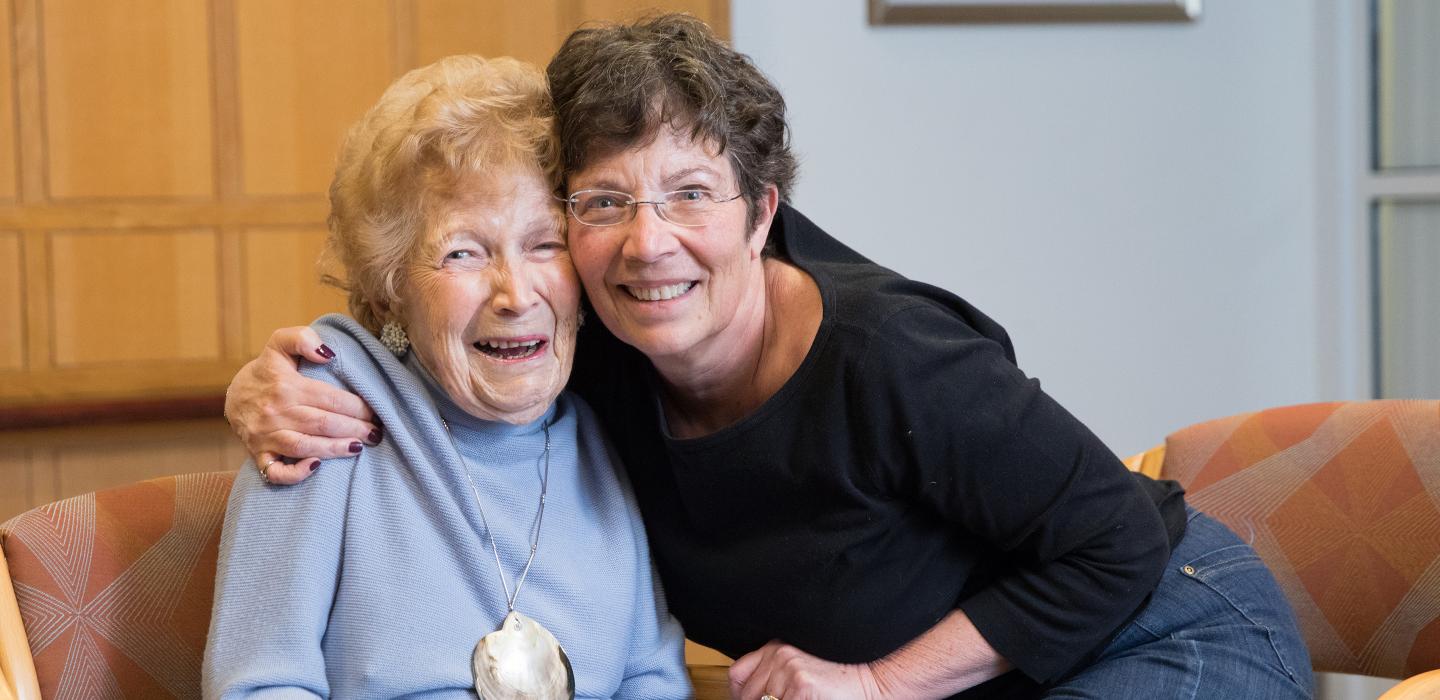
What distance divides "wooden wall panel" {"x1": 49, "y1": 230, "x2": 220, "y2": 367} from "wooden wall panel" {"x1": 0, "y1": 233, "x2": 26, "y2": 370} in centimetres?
6

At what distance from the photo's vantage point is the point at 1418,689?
1505mm

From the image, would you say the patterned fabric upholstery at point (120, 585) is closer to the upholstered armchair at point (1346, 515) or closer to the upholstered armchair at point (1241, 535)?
the upholstered armchair at point (1241, 535)

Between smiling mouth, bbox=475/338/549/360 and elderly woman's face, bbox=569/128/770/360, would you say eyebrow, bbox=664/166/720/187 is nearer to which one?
elderly woman's face, bbox=569/128/770/360

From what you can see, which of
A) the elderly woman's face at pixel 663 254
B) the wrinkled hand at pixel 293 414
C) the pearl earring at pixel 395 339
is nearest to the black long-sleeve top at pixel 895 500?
the elderly woman's face at pixel 663 254

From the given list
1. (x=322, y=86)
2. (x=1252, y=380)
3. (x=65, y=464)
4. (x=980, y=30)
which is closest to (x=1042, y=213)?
(x=980, y=30)

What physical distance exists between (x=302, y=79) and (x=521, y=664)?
1.85 metres

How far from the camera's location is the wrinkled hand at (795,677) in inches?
60.2

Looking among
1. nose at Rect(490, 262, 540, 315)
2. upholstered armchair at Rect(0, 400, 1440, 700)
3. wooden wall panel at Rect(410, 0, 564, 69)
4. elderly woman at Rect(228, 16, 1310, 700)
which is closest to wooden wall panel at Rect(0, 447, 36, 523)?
wooden wall panel at Rect(410, 0, 564, 69)

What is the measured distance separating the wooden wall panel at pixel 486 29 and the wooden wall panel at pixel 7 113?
2.61ft

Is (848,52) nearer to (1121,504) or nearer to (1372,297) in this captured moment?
(1372,297)

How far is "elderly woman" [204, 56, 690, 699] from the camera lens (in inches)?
54.9

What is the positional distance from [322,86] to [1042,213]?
65.2 inches

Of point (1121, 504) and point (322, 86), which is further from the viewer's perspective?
point (322, 86)

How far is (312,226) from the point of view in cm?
297
